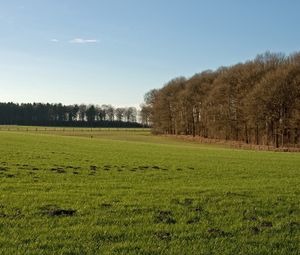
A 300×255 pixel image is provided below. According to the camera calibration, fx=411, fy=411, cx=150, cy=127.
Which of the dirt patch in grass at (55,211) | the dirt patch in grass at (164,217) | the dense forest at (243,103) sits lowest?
the dirt patch in grass at (164,217)

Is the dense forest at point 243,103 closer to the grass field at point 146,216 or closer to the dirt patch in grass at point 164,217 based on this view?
the grass field at point 146,216

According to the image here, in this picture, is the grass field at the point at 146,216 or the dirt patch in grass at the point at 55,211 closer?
the grass field at the point at 146,216

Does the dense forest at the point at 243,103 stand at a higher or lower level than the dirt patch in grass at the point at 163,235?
higher

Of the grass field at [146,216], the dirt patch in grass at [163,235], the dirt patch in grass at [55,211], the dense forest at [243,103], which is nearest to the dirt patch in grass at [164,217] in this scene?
the grass field at [146,216]

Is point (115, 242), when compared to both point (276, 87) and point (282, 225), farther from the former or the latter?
point (276, 87)

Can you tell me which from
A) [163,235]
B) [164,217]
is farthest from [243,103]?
[163,235]

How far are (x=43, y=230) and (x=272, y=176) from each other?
1631cm

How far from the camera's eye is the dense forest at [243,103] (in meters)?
69.5

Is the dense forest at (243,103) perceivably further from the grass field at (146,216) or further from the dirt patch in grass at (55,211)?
the dirt patch in grass at (55,211)

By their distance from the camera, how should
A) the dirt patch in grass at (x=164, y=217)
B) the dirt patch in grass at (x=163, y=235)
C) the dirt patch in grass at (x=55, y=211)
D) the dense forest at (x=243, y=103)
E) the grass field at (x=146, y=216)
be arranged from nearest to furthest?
the grass field at (x=146, y=216) → the dirt patch in grass at (x=163, y=235) → the dirt patch in grass at (x=164, y=217) → the dirt patch in grass at (x=55, y=211) → the dense forest at (x=243, y=103)

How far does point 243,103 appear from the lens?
3059 inches

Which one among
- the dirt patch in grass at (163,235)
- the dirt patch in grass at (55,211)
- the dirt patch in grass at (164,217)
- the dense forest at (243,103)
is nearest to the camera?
the dirt patch in grass at (163,235)

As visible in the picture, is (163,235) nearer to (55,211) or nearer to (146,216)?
(146,216)

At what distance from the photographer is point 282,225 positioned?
1109 cm
